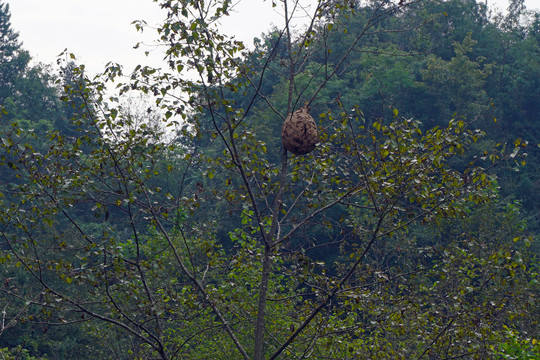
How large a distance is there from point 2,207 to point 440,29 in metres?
46.3

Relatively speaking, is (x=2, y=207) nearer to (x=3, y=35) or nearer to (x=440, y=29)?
(x=440, y=29)

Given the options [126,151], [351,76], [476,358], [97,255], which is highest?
[351,76]

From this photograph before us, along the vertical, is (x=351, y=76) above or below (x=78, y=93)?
above

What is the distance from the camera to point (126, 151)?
21.0 feet

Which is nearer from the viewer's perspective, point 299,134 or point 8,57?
point 299,134

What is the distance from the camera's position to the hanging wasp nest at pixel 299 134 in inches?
254

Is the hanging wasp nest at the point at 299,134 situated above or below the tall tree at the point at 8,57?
below

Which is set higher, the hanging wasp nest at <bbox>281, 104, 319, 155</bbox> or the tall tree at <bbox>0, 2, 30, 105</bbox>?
the tall tree at <bbox>0, 2, 30, 105</bbox>

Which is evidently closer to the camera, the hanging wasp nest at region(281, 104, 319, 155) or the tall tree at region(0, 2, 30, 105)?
the hanging wasp nest at region(281, 104, 319, 155)

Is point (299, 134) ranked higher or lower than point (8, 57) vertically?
lower

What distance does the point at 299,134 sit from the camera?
6434mm

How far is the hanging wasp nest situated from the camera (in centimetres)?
645

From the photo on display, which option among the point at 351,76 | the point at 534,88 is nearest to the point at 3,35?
the point at 351,76

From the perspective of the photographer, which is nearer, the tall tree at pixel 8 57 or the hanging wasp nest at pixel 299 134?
the hanging wasp nest at pixel 299 134
